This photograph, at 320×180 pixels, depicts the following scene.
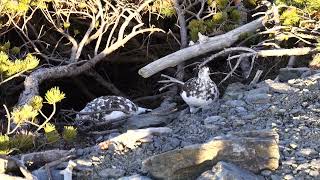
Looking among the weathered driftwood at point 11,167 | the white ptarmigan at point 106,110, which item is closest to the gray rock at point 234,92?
the white ptarmigan at point 106,110

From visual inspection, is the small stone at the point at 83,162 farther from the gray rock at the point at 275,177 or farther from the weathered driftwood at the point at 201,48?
the weathered driftwood at the point at 201,48

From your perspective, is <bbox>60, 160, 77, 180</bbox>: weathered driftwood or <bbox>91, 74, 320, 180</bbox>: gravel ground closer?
<bbox>91, 74, 320, 180</bbox>: gravel ground

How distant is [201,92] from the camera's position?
4906 millimetres

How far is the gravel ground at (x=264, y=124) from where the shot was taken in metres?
3.26

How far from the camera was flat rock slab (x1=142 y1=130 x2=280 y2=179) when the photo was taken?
3.11 m

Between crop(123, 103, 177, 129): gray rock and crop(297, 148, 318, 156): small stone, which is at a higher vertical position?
crop(297, 148, 318, 156): small stone

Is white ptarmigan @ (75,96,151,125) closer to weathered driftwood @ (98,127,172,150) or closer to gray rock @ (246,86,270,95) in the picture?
weathered driftwood @ (98,127,172,150)

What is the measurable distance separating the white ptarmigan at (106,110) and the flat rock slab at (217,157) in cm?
181

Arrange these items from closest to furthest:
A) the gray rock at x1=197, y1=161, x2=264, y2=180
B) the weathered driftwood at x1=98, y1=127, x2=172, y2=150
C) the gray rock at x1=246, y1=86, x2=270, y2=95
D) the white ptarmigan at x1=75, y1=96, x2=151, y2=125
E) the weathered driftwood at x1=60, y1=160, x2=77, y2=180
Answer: the gray rock at x1=197, y1=161, x2=264, y2=180, the weathered driftwood at x1=60, y1=160, x2=77, y2=180, the weathered driftwood at x1=98, y1=127, x2=172, y2=150, the gray rock at x1=246, y1=86, x2=270, y2=95, the white ptarmigan at x1=75, y1=96, x2=151, y2=125

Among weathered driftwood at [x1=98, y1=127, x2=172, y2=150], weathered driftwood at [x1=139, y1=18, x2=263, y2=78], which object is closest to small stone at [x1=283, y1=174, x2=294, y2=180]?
weathered driftwood at [x1=98, y1=127, x2=172, y2=150]

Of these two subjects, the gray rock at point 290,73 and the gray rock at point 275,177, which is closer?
the gray rock at point 275,177

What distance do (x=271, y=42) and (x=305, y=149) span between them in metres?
2.64

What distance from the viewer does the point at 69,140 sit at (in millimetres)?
4086

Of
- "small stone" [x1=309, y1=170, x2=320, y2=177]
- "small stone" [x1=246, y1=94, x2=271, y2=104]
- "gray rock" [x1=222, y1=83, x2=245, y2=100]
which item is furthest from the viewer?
"gray rock" [x1=222, y1=83, x2=245, y2=100]
